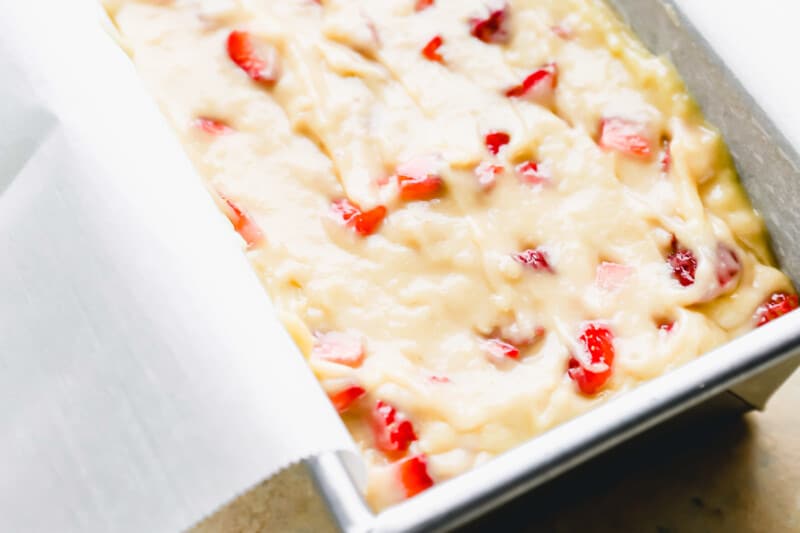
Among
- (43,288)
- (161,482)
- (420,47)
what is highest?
(420,47)

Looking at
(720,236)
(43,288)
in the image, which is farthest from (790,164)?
(43,288)

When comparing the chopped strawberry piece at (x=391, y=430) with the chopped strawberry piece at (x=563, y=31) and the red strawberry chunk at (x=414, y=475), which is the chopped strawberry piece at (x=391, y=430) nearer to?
the red strawberry chunk at (x=414, y=475)

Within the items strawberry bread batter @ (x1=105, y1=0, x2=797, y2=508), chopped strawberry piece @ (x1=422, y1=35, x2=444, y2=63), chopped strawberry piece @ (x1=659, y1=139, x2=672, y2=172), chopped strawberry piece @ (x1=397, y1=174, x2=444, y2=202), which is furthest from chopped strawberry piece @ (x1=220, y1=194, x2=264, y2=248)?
chopped strawberry piece @ (x1=659, y1=139, x2=672, y2=172)

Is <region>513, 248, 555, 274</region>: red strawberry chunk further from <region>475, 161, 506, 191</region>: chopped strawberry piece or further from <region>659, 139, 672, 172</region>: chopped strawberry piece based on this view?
<region>659, 139, 672, 172</region>: chopped strawberry piece

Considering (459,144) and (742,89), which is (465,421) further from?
(742,89)

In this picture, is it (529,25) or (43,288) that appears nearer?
(43,288)

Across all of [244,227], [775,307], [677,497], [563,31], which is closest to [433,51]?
[563,31]

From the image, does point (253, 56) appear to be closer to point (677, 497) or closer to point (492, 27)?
point (492, 27)
